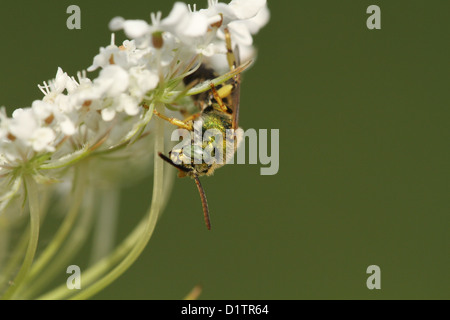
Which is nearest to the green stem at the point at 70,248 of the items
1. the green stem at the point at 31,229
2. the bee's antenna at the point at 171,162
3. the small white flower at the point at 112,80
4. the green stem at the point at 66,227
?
the green stem at the point at 66,227

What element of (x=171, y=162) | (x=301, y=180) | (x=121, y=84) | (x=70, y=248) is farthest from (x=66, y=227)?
(x=301, y=180)

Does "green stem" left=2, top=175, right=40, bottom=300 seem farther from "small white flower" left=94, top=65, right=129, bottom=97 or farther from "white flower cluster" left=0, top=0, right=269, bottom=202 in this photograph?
"small white flower" left=94, top=65, right=129, bottom=97

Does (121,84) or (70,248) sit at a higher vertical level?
(121,84)

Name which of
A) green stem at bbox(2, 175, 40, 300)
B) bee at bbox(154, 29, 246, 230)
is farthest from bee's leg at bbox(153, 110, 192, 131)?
green stem at bbox(2, 175, 40, 300)

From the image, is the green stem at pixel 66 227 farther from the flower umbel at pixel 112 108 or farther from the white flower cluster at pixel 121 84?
the white flower cluster at pixel 121 84

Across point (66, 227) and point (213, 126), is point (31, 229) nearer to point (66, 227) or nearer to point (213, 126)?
point (66, 227)

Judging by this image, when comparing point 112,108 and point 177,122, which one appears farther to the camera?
point 177,122

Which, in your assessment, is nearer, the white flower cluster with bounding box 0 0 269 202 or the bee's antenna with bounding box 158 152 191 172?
the white flower cluster with bounding box 0 0 269 202
